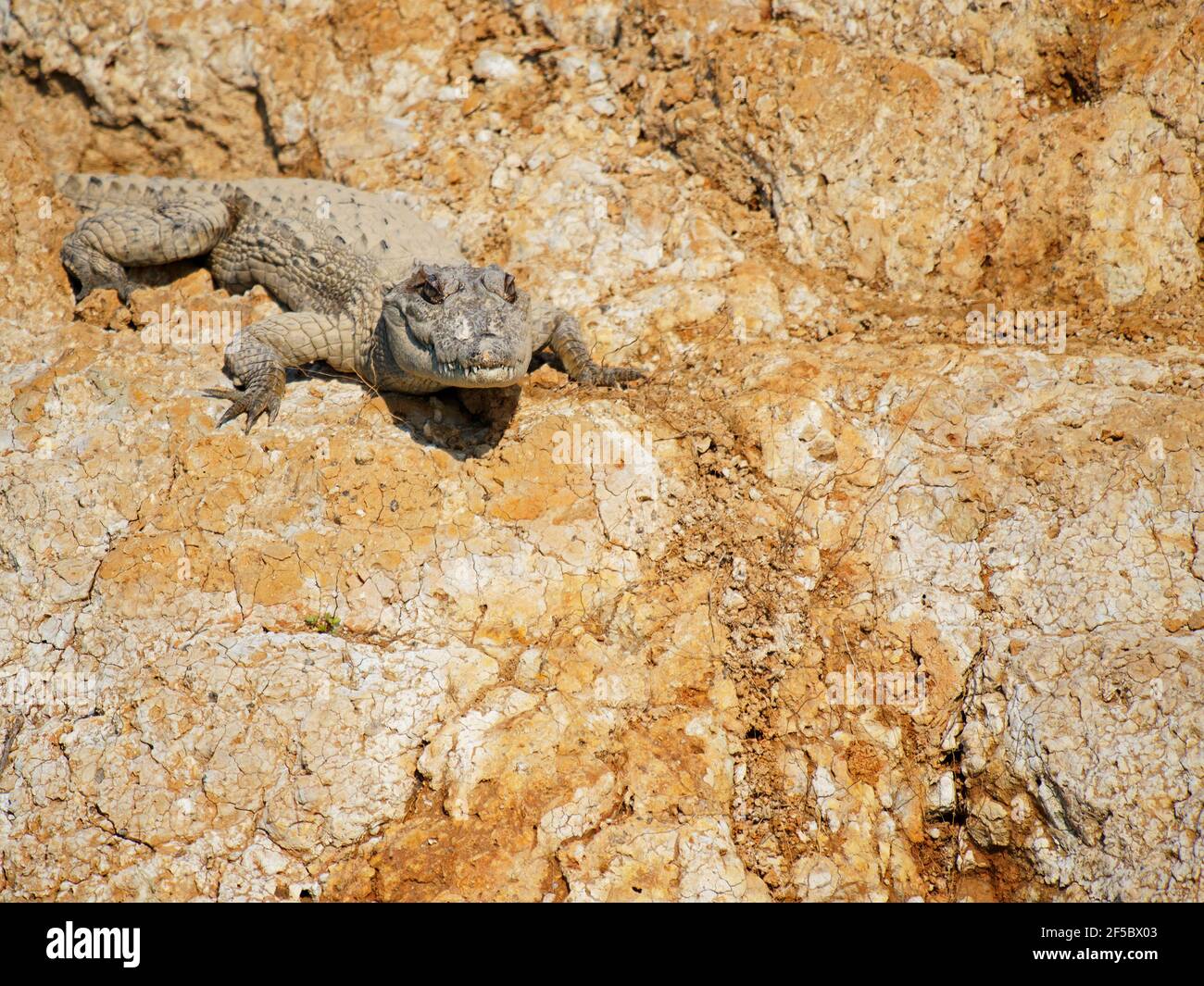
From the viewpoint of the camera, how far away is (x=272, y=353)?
18.7 feet

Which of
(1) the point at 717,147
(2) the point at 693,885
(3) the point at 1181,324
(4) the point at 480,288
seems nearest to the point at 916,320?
(3) the point at 1181,324

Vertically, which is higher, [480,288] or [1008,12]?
[1008,12]

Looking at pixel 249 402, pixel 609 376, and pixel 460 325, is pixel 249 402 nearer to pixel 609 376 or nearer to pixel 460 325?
pixel 460 325

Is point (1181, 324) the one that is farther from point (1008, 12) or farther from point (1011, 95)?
point (1008, 12)

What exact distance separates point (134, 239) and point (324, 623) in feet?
10.5

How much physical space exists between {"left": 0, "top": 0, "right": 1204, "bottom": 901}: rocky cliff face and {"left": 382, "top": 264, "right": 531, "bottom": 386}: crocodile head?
0.39m

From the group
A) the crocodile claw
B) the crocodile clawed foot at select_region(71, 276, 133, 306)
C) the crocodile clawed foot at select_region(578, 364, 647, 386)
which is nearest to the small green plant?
the crocodile claw

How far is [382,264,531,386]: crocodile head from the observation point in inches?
196

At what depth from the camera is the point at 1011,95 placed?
5891 mm

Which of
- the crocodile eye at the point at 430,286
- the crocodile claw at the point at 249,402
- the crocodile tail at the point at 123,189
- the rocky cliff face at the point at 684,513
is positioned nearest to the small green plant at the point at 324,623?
the rocky cliff face at the point at 684,513

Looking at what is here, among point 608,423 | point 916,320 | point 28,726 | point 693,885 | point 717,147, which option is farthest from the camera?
point 717,147

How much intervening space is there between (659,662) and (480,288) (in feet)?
7.31

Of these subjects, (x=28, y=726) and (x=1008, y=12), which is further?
(x=1008, y=12)

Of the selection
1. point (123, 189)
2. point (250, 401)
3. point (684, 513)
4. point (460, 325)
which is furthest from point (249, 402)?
point (123, 189)
